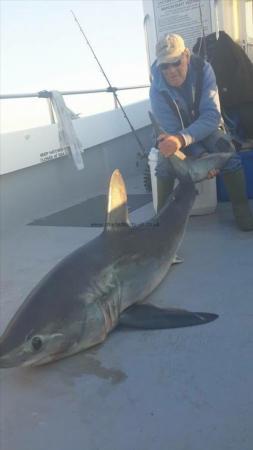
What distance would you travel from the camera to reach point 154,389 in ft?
5.48

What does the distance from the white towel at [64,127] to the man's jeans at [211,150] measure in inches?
70.3

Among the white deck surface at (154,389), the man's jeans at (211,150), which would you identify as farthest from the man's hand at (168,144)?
the white deck surface at (154,389)

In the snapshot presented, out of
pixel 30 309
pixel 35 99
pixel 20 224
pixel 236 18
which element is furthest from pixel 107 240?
pixel 236 18

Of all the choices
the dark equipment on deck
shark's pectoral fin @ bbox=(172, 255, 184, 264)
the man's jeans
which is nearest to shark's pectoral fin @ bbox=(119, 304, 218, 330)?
shark's pectoral fin @ bbox=(172, 255, 184, 264)

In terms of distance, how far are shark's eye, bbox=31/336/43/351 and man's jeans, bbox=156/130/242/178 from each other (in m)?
1.93

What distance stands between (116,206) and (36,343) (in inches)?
31.5

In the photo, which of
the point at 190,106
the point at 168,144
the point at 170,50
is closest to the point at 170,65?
the point at 170,50

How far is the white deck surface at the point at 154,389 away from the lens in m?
1.45

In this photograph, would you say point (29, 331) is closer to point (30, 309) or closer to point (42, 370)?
point (30, 309)

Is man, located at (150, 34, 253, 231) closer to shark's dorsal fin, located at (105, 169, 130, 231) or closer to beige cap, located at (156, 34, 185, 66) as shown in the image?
beige cap, located at (156, 34, 185, 66)

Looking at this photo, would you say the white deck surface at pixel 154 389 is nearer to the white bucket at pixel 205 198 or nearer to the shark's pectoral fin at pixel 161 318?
the shark's pectoral fin at pixel 161 318

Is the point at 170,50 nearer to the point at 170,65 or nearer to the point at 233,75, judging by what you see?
the point at 170,65

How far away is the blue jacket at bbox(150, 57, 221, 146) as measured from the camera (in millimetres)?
3217

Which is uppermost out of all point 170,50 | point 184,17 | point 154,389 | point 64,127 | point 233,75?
point 184,17
